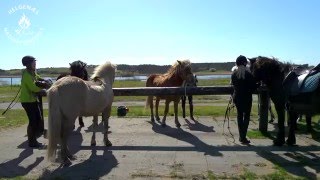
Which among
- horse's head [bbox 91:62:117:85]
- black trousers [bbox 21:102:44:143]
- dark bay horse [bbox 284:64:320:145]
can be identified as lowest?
black trousers [bbox 21:102:44:143]

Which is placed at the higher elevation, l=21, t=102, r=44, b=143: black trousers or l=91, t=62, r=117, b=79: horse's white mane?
l=91, t=62, r=117, b=79: horse's white mane

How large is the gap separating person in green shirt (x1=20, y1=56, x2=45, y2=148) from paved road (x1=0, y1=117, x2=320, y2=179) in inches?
17.4

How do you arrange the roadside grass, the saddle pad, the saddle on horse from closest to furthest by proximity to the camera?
the roadside grass < the saddle pad < the saddle on horse

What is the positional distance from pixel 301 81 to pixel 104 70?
14.8 feet

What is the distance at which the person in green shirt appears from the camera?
8.16 meters

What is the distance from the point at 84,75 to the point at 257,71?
4704 mm

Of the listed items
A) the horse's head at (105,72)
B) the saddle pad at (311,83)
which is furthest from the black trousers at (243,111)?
the horse's head at (105,72)

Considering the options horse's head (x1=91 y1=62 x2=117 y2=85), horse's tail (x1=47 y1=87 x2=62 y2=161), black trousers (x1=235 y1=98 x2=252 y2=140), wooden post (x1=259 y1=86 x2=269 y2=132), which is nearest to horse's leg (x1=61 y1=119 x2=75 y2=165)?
horse's tail (x1=47 y1=87 x2=62 y2=161)

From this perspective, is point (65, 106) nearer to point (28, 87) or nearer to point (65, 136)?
point (65, 136)

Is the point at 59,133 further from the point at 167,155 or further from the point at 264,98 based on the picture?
the point at 264,98

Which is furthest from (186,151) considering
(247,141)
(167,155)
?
(247,141)

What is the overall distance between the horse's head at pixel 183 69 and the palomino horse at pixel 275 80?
2983 mm

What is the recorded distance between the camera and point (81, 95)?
712 centimetres

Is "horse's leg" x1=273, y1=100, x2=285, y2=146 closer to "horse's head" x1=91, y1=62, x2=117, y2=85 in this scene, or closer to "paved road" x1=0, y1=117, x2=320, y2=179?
"paved road" x1=0, y1=117, x2=320, y2=179
